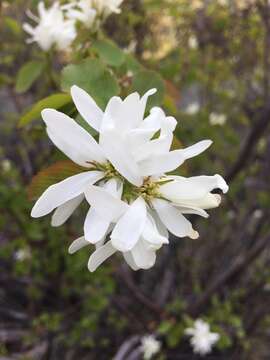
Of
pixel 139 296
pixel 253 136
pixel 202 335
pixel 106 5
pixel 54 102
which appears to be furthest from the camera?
pixel 139 296

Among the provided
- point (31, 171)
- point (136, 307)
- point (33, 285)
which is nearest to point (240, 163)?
point (136, 307)

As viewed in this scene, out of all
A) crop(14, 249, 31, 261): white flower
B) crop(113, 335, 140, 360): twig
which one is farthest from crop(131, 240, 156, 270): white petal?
crop(14, 249, 31, 261): white flower

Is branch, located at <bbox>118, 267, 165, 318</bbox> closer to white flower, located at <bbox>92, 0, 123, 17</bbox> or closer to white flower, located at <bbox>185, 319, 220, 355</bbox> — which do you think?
white flower, located at <bbox>185, 319, 220, 355</bbox>

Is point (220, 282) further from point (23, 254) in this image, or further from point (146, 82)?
point (146, 82)

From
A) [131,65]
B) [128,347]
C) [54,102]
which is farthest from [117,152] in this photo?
[128,347]

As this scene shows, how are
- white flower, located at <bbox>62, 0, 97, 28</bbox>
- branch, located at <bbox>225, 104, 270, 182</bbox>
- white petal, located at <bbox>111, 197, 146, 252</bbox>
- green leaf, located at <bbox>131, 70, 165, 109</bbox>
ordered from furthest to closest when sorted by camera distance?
branch, located at <bbox>225, 104, 270, 182</bbox> → white flower, located at <bbox>62, 0, 97, 28</bbox> → green leaf, located at <bbox>131, 70, 165, 109</bbox> → white petal, located at <bbox>111, 197, 146, 252</bbox>

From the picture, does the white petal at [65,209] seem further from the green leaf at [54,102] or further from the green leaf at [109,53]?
the green leaf at [109,53]

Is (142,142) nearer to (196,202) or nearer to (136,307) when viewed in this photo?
(196,202)
